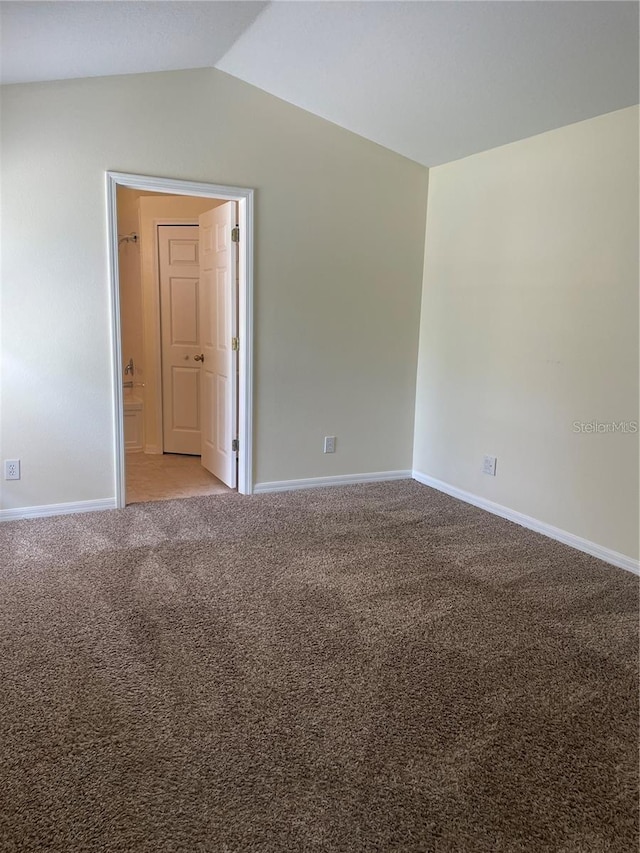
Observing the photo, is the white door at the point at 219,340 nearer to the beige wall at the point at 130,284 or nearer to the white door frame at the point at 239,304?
the white door frame at the point at 239,304

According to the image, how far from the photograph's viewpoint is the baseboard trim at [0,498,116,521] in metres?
3.62

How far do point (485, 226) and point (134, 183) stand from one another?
2250mm

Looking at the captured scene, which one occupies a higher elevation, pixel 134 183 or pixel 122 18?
pixel 122 18

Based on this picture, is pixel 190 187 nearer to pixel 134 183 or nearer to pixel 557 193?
pixel 134 183

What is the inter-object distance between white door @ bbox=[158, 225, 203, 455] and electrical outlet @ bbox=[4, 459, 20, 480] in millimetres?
2018

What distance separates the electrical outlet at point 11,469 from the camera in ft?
11.7

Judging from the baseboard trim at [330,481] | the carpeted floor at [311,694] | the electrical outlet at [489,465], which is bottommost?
the carpeted floor at [311,694]

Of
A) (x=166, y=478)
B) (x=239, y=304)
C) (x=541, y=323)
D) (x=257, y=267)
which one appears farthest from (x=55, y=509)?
(x=541, y=323)

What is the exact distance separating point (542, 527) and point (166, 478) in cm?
281

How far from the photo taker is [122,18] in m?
2.72

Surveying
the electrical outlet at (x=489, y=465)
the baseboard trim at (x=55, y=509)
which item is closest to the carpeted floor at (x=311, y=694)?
the baseboard trim at (x=55, y=509)

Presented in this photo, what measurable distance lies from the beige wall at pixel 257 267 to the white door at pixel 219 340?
20cm

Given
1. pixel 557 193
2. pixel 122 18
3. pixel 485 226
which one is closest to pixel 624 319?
pixel 557 193

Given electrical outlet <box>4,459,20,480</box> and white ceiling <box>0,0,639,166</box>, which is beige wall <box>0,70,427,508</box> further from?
white ceiling <box>0,0,639,166</box>
